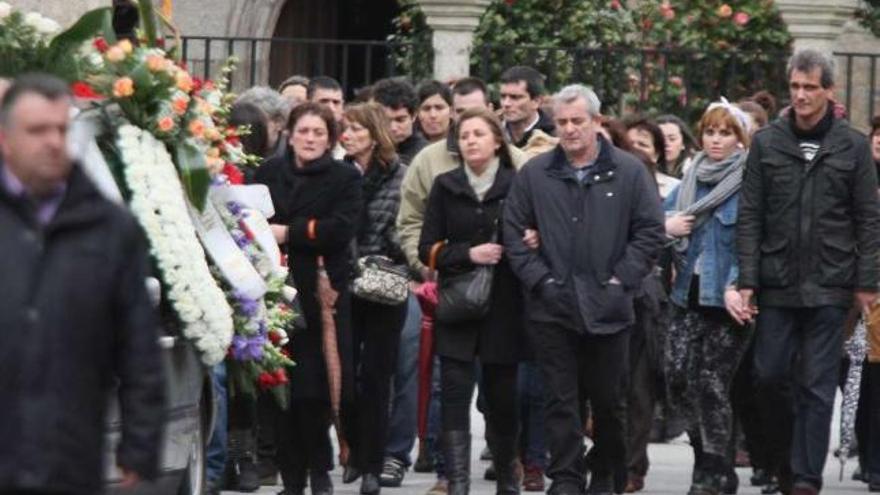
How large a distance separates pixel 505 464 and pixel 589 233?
116cm

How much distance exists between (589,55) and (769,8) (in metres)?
3.53

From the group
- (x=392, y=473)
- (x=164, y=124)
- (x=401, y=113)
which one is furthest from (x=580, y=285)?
(x=401, y=113)

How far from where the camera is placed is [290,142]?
12320 mm

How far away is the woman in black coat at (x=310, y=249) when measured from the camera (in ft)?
39.5

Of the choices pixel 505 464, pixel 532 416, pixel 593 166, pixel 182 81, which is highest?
pixel 182 81

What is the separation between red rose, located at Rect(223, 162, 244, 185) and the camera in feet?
37.7

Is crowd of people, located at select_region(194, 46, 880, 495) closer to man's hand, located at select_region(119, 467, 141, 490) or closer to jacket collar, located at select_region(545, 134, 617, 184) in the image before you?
jacket collar, located at select_region(545, 134, 617, 184)

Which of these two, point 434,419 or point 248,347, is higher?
point 248,347

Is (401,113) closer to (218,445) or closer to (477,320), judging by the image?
(477,320)

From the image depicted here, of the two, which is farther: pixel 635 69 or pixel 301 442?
pixel 635 69

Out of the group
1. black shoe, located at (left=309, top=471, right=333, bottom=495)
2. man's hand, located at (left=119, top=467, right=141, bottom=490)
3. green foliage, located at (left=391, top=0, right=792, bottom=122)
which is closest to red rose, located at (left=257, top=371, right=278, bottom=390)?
black shoe, located at (left=309, top=471, right=333, bottom=495)

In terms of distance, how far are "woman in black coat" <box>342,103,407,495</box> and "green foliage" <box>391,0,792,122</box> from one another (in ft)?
19.5

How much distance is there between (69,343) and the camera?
22.2 feet

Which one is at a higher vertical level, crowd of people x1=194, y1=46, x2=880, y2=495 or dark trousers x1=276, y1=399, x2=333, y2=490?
crowd of people x1=194, y1=46, x2=880, y2=495
